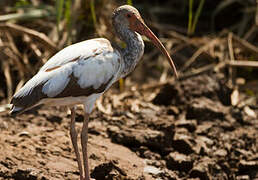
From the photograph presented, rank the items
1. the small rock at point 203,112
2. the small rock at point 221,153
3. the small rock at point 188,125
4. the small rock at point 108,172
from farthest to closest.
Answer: the small rock at point 203,112, the small rock at point 188,125, the small rock at point 221,153, the small rock at point 108,172

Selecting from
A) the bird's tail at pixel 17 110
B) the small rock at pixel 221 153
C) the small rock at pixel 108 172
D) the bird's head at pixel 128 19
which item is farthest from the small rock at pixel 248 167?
the bird's tail at pixel 17 110

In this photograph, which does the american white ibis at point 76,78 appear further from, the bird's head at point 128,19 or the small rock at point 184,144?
the small rock at point 184,144

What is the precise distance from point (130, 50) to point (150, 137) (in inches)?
47.8

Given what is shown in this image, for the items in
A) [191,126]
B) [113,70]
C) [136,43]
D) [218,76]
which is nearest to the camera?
[113,70]

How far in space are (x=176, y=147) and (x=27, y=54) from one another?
285 centimetres

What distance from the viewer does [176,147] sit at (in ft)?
21.0

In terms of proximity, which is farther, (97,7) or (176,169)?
(97,7)

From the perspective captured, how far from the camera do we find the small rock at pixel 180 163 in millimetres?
6066

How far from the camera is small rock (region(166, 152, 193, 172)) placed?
6.07 m

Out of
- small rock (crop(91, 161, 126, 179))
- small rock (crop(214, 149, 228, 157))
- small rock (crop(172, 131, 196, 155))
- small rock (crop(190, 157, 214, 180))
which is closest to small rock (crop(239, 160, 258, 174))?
small rock (crop(214, 149, 228, 157))

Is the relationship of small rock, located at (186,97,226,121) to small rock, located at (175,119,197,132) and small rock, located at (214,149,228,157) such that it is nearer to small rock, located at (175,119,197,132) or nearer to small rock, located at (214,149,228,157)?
small rock, located at (175,119,197,132)

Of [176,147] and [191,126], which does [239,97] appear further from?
[176,147]

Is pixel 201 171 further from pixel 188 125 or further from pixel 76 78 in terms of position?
pixel 76 78

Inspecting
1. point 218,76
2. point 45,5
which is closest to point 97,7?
point 45,5
